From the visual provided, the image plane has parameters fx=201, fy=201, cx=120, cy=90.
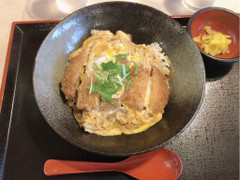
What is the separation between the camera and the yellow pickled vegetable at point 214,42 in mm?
1969

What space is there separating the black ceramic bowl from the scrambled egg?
83 millimetres

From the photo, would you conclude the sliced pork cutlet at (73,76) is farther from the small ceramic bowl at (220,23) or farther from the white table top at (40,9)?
the small ceramic bowl at (220,23)

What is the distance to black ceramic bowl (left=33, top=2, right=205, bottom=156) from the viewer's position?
1.48 m

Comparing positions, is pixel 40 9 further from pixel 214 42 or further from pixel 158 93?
pixel 214 42

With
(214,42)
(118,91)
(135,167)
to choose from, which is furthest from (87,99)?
(214,42)

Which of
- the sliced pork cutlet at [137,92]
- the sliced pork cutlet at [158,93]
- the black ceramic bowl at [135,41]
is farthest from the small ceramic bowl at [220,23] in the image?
the sliced pork cutlet at [137,92]

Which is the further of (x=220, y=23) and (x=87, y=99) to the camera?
(x=220, y=23)

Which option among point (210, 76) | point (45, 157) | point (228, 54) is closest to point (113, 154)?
point (45, 157)

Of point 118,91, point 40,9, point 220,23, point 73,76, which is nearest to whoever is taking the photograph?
point 118,91

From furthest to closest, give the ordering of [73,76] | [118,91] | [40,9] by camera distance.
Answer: [40,9], [73,76], [118,91]

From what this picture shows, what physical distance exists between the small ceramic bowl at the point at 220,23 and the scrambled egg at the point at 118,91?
2.29 ft

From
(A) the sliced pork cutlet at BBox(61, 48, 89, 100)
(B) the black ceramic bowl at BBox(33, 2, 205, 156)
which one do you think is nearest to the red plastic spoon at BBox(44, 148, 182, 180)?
(B) the black ceramic bowl at BBox(33, 2, 205, 156)

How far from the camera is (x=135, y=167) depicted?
1.61 m

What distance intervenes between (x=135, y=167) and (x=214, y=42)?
1.39 metres
